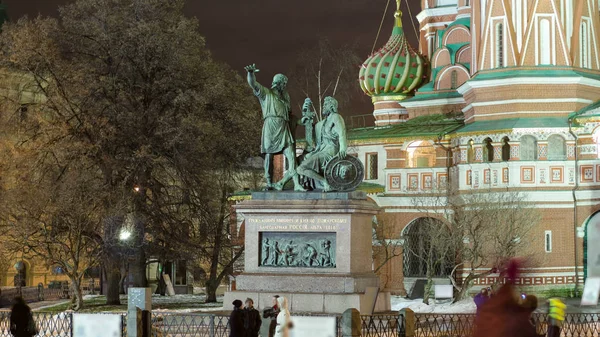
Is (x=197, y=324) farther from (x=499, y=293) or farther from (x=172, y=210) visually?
(x=172, y=210)

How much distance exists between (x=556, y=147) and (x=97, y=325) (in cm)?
3124

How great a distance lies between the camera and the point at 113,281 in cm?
4419

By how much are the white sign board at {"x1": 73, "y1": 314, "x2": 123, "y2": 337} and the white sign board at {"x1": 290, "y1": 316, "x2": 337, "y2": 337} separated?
3709 millimetres

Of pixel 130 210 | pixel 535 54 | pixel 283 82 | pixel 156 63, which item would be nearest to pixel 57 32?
pixel 156 63

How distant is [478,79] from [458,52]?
925 cm

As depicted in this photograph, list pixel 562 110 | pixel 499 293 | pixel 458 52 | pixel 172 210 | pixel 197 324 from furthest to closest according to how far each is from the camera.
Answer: pixel 458 52, pixel 562 110, pixel 172 210, pixel 197 324, pixel 499 293

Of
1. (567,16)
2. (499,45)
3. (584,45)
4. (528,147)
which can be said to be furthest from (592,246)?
(567,16)

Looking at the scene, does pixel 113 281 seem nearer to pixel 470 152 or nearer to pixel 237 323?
pixel 470 152

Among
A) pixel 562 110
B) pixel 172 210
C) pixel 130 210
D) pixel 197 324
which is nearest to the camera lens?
pixel 197 324

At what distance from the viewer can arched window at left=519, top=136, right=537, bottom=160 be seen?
51.3 m

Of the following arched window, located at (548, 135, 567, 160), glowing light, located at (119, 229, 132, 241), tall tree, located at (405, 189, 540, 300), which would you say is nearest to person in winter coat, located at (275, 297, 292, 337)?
glowing light, located at (119, 229, 132, 241)

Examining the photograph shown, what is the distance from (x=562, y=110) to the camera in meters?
52.0

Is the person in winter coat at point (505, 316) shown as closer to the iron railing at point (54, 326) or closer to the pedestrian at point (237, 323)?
the pedestrian at point (237, 323)

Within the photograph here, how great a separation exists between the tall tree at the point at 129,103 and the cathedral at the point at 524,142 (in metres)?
13.4
